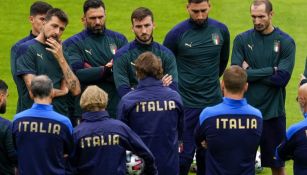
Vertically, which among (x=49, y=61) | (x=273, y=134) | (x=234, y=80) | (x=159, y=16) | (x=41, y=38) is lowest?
(x=273, y=134)

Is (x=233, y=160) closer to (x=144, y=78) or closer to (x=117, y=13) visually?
(x=144, y=78)

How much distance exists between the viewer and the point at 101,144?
27.1 feet

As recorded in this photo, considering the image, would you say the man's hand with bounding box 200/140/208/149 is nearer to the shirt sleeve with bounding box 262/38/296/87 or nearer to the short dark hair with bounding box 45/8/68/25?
the shirt sleeve with bounding box 262/38/296/87

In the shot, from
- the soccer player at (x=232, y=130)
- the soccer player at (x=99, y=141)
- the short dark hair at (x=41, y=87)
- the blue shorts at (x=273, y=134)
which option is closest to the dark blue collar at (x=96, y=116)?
the soccer player at (x=99, y=141)

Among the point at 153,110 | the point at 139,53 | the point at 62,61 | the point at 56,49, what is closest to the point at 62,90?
the point at 62,61

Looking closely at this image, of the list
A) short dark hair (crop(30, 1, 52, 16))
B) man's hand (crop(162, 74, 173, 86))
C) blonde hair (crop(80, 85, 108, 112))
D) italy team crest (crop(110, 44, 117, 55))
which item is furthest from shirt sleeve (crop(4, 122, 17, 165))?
short dark hair (crop(30, 1, 52, 16))

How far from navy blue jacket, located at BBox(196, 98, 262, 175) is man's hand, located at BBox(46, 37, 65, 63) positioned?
195 cm

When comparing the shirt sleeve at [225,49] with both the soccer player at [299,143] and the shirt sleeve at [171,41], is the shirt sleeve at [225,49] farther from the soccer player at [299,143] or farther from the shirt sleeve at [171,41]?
the soccer player at [299,143]

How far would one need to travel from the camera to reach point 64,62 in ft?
31.9

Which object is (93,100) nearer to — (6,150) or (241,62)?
(6,150)

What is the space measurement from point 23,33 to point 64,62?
23.2 ft

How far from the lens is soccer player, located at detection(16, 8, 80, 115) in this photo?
9.73m

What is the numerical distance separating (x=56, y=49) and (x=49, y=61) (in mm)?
215

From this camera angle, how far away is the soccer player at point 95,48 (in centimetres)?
1046
